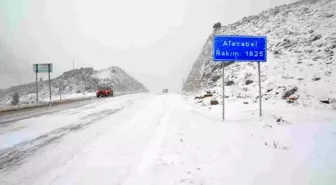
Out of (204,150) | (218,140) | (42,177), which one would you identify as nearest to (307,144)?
(218,140)

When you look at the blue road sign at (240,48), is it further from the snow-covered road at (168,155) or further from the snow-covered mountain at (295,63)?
the snow-covered mountain at (295,63)

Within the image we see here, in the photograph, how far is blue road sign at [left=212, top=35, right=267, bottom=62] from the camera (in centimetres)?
1082

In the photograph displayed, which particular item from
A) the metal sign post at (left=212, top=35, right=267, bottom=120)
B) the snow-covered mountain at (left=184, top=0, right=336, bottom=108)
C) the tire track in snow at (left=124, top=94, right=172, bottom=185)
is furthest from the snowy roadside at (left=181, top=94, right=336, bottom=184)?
the snow-covered mountain at (left=184, top=0, right=336, bottom=108)

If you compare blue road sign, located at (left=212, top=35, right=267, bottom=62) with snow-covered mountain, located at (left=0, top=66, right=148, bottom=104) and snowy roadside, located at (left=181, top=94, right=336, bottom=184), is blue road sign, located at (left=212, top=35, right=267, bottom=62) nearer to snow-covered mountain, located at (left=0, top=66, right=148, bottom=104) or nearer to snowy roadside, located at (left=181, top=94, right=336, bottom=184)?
snowy roadside, located at (left=181, top=94, right=336, bottom=184)

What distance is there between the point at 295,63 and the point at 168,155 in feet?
68.6

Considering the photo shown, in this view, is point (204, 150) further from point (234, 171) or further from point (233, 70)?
point (233, 70)

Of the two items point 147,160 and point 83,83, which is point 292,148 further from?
point 83,83

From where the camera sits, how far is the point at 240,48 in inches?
430

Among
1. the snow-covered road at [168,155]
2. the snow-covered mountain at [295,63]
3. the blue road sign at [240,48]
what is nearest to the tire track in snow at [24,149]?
the snow-covered road at [168,155]

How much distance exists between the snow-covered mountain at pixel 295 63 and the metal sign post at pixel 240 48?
5.51 m

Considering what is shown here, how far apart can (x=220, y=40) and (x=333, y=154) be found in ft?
23.5

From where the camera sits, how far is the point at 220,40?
36.2ft

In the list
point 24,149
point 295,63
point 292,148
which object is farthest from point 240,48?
point 295,63

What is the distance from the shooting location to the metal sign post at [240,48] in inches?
426
